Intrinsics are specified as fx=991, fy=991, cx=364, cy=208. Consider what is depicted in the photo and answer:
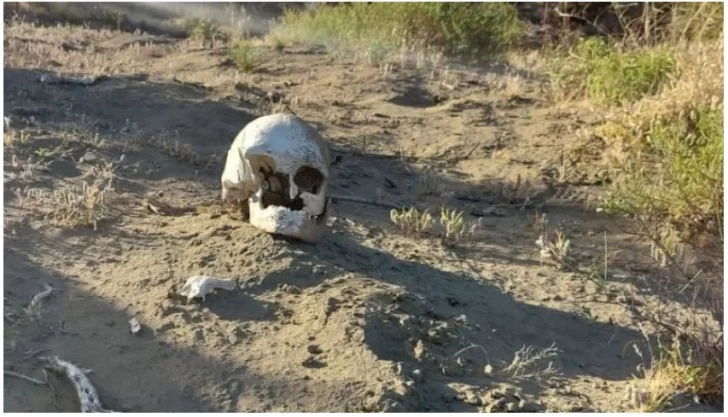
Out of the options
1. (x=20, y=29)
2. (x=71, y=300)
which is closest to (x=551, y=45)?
(x=20, y=29)

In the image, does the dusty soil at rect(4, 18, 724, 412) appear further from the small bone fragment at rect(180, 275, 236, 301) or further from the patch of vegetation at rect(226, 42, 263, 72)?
the patch of vegetation at rect(226, 42, 263, 72)

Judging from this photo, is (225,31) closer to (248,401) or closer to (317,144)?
(317,144)

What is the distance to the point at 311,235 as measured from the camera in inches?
165

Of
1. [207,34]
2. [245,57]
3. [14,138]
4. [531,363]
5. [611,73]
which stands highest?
[611,73]

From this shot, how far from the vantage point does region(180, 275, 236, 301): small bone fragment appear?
3743 millimetres

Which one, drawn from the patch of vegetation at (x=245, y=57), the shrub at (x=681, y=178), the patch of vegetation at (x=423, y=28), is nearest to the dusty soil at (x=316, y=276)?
the shrub at (x=681, y=178)

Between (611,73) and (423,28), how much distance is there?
136 inches

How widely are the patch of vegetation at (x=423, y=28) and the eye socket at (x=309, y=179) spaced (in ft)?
19.3

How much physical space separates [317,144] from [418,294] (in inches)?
30.0

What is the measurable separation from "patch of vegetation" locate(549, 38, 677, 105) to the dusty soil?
0.43 meters

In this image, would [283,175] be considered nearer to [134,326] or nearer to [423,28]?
[134,326]

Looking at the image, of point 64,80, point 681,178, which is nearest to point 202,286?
point 681,178

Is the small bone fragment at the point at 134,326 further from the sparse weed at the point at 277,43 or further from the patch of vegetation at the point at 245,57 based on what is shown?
the sparse weed at the point at 277,43

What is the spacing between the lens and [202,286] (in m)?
3.76
